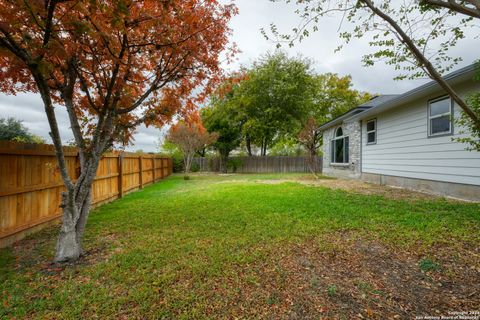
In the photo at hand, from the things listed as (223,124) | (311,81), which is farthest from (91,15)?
(311,81)

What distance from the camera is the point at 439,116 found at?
6434mm

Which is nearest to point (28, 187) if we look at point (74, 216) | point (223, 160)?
point (74, 216)

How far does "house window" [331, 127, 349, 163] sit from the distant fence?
5819mm

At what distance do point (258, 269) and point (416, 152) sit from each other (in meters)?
7.20

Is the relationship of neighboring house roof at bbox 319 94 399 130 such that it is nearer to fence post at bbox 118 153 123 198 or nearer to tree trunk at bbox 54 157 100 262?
fence post at bbox 118 153 123 198

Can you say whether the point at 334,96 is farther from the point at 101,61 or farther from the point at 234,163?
the point at 101,61

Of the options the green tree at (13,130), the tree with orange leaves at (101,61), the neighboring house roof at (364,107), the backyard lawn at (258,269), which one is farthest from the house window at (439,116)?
the green tree at (13,130)

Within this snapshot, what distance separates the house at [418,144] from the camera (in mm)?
5676

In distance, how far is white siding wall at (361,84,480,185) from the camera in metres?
5.75

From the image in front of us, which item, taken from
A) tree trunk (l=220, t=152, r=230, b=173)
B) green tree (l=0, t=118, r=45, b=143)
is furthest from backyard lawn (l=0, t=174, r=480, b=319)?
tree trunk (l=220, t=152, r=230, b=173)

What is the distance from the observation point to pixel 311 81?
19.3 m

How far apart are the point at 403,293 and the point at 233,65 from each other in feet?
13.2

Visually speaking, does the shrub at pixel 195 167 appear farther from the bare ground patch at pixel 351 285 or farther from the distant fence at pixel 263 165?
the bare ground patch at pixel 351 285

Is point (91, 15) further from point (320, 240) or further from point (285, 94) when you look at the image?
point (285, 94)
